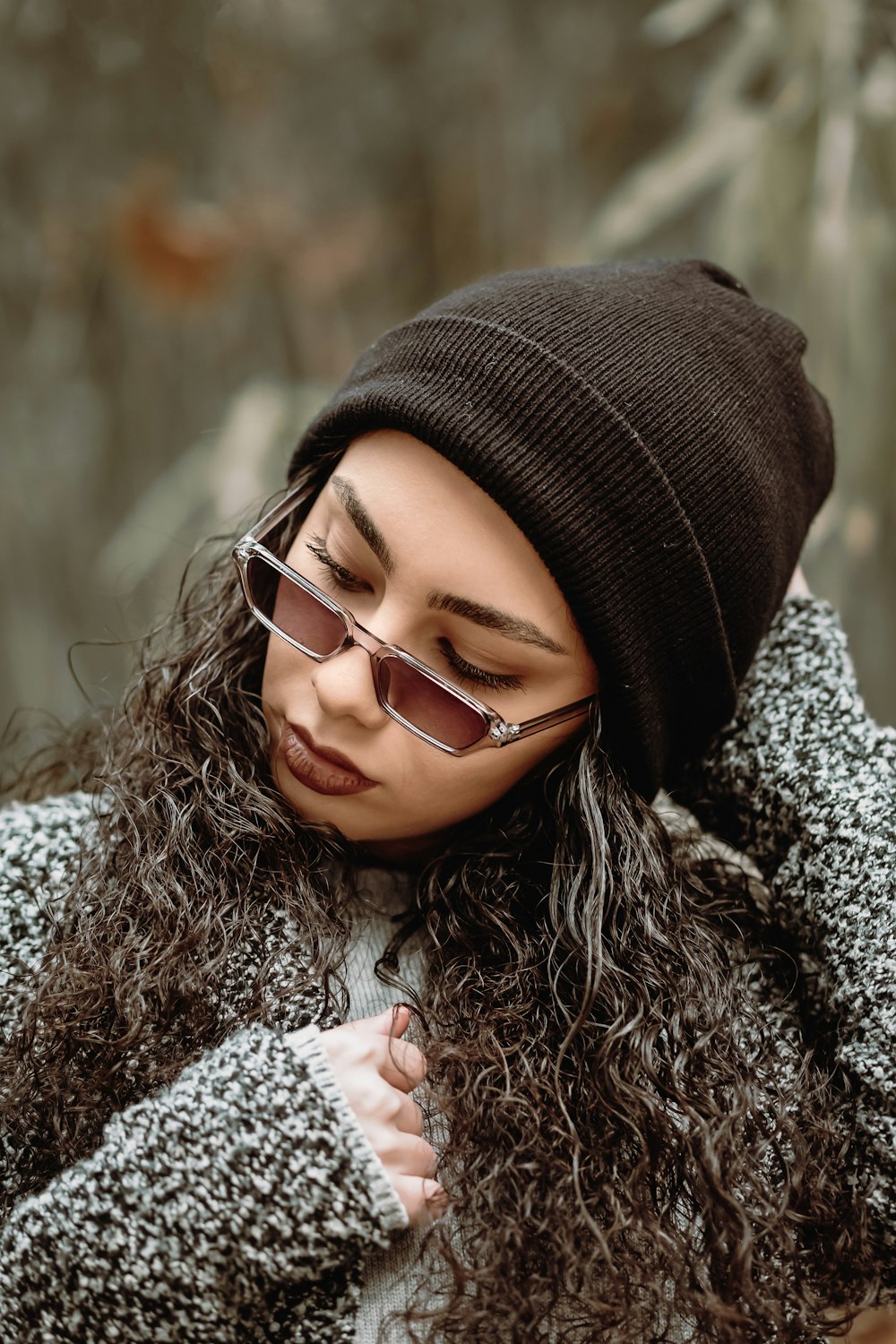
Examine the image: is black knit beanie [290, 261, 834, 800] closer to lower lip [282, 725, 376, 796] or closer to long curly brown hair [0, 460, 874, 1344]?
long curly brown hair [0, 460, 874, 1344]

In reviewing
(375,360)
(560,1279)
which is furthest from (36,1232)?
(375,360)

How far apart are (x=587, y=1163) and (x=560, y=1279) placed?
0.09 metres

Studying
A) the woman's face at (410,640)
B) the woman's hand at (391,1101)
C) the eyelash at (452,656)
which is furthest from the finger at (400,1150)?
the eyelash at (452,656)

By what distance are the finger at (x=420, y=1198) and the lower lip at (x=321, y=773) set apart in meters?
0.33

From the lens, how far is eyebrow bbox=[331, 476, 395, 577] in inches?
37.3

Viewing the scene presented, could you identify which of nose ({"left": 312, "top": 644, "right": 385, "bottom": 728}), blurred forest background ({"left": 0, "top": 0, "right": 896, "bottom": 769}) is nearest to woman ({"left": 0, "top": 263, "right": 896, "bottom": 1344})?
nose ({"left": 312, "top": 644, "right": 385, "bottom": 728})

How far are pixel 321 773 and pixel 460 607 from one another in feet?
0.66

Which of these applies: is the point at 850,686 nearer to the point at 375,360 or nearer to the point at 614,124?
the point at 375,360

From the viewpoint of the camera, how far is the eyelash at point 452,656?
0.98 m

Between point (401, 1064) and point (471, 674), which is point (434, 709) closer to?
point (471, 674)

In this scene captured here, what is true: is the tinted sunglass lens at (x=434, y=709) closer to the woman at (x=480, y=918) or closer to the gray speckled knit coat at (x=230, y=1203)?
the woman at (x=480, y=918)

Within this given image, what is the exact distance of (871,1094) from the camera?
101cm

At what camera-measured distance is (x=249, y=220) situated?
83.0 inches

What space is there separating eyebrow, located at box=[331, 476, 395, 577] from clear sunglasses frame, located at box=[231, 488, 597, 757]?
61mm
